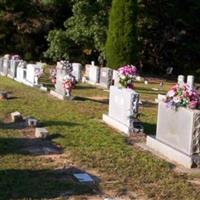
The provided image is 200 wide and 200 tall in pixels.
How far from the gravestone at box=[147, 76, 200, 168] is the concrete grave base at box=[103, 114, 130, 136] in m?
1.27

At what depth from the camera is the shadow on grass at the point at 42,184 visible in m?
7.35

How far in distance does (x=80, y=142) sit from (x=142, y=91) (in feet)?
37.0

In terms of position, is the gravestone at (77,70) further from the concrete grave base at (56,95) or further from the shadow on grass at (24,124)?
the shadow on grass at (24,124)

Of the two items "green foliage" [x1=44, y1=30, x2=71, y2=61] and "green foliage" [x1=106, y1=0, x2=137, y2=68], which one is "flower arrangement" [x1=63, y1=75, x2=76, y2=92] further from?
"green foliage" [x1=44, y1=30, x2=71, y2=61]

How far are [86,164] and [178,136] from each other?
1.76m

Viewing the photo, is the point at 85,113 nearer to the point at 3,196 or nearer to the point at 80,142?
the point at 80,142

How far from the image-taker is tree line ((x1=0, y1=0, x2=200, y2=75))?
31891 mm

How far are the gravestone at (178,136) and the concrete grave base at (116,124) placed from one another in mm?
1269

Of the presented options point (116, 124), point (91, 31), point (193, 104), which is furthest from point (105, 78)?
point (193, 104)

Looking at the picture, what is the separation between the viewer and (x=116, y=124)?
12.8 metres

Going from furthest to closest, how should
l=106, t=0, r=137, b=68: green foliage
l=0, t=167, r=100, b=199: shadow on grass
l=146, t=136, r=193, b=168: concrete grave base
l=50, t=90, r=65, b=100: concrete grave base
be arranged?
1. l=106, t=0, r=137, b=68: green foliage
2. l=50, t=90, r=65, b=100: concrete grave base
3. l=146, t=136, r=193, b=168: concrete grave base
4. l=0, t=167, r=100, b=199: shadow on grass

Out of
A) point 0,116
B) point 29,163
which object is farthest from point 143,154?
point 0,116

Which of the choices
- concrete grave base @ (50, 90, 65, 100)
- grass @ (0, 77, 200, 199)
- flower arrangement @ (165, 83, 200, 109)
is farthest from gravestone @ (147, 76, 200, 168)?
concrete grave base @ (50, 90, 65, 100)

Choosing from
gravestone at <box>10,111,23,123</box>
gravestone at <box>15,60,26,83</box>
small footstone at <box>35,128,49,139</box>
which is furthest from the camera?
gravestone at <box>15,60,26,83</box>
